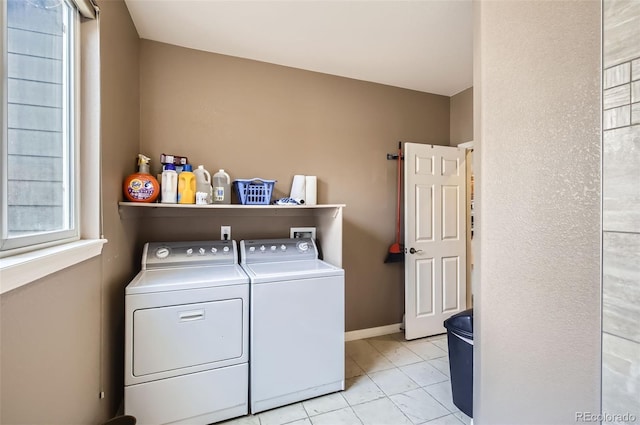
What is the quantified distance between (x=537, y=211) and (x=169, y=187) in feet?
6.58

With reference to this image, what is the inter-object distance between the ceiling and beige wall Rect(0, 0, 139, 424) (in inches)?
13.6

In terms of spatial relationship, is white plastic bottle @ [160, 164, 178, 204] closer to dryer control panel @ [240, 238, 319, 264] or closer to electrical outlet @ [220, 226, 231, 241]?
electrical outlet @ [220, 226, 231, 241]

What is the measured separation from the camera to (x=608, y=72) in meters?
0.92

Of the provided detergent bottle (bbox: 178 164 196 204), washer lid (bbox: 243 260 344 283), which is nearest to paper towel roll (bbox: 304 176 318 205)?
washer lid (bbox: 243 260 344 283)

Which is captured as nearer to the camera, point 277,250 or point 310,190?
point 277,250

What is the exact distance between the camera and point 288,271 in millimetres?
1926

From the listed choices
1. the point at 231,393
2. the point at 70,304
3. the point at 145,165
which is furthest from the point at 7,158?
the point at 231,393

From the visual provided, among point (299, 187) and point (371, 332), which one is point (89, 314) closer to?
point (299, 187)

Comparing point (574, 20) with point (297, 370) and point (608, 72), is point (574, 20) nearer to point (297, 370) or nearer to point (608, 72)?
point (608, 72)

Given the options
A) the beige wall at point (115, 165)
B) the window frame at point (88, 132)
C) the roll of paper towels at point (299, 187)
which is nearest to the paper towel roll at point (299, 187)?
the roll of paper towels at point (299, 187)

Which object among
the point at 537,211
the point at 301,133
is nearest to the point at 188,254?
the point at 301,133

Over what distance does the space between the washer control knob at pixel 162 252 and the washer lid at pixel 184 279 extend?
100 millimetres

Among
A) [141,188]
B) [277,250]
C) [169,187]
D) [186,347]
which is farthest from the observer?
[277,250]

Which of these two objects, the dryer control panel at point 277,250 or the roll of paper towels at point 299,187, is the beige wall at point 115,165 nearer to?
the dryer control panel at point 277,250
